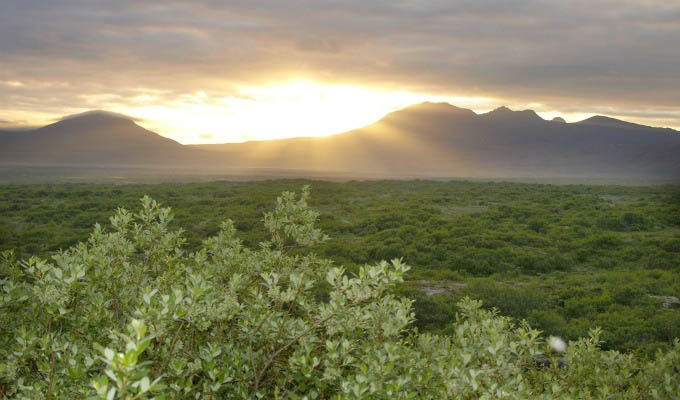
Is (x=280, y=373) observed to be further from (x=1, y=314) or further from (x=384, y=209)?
(x=384, y=209)

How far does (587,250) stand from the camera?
24.8m

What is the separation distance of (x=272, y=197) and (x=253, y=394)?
40.3m

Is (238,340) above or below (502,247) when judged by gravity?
above

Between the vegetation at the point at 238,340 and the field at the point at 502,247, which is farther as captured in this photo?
the field at the point at 502,247

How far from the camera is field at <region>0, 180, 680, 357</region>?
15.8 metres

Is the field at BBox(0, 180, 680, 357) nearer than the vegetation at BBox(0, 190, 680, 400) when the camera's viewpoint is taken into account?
No

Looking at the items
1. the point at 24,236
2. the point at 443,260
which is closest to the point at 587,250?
the point at 443,260

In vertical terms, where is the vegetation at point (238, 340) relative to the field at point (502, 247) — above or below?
above

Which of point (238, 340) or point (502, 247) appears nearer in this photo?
point (238, 340)

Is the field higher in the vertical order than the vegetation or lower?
lower

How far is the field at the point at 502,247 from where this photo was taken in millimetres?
15781

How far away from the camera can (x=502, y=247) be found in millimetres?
25234

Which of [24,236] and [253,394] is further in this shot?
[24,236]

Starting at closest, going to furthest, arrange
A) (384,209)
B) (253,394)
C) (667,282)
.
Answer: (253,394) < (667,282) < (384,209)
